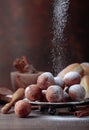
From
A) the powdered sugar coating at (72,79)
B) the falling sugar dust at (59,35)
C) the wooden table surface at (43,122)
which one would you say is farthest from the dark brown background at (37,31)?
the wooden table surface at (43,122)

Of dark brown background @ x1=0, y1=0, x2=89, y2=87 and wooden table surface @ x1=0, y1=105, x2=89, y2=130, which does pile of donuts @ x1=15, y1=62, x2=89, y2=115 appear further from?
dark brown background @ x1=0, y1=0, x2=89, y2=87

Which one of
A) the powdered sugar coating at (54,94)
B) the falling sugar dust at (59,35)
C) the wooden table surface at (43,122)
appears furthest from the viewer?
the falling sugar dust at (59,35)

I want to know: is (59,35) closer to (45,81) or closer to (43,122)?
(45,81)

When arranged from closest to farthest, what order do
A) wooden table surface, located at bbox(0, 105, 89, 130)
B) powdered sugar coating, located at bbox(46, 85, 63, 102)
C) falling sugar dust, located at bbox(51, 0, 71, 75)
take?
wooden table surface, located at bbox(0, 105, 89, 130)
powdered sugar coating, located at bbox(46, 85, 63, 102)
falling sugar dust, located at bbox(51, 0, 71, 75)

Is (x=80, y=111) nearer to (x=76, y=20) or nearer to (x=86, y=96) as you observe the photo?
(x=86, y=96)

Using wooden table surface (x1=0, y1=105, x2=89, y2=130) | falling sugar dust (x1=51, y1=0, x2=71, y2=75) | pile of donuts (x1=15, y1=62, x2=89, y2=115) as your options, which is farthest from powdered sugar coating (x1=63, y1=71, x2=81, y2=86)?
falling sugar dust (x1=51, y1=0, x2=71, y2=75)

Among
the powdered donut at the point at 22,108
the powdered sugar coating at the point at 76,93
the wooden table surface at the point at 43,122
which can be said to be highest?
the powdered sugar coating at the point at 76,93

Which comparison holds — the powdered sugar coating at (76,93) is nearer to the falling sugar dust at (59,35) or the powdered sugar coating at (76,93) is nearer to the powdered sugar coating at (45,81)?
the powdered sugar coating at (45,81)

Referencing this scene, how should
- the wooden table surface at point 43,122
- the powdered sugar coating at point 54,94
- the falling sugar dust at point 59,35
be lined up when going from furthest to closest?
the falling sugar dust at point 59,35, the powdered sugar coating at point 54,94, the wooden table surface at point 43,122
